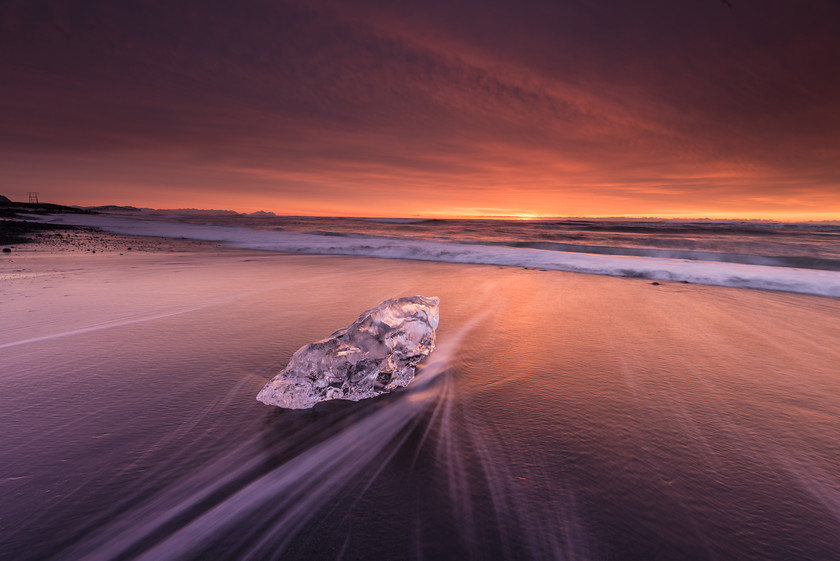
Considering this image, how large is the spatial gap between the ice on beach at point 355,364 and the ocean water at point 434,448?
3.7 inches

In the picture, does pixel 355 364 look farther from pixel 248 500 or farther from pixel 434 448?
pixel 248 500

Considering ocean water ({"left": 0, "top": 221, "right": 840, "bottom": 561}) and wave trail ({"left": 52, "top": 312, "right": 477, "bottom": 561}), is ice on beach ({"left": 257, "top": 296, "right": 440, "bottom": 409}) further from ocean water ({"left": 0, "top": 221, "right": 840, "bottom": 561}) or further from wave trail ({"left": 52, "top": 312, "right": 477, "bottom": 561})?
wave trail ({"left": 52, "top": 312, "right": 477, "bottom": 561})

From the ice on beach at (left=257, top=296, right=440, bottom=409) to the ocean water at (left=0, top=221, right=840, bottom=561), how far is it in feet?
0.31

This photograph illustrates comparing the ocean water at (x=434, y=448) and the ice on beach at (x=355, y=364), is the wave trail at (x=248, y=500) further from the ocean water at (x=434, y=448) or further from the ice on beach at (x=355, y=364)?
the ice on beach at (x=355, y=364)

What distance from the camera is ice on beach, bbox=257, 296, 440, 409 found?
7.17 ft

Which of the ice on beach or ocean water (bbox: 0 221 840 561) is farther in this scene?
the ice on beach

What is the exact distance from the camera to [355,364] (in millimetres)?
2312

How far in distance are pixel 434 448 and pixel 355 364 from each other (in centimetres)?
75

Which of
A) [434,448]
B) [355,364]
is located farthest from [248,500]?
[355,364]

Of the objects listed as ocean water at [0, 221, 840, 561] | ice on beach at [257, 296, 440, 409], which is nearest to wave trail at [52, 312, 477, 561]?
ocean water at [0, 221, 840, 561]

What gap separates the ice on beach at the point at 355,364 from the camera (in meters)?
2.19

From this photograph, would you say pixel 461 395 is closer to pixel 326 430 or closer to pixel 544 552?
pixel 326 430

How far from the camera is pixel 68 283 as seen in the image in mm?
5523

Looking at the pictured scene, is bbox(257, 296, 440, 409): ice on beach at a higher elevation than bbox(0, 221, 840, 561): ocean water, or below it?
higher
